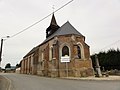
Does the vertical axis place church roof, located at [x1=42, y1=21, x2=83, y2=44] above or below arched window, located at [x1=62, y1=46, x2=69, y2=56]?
above

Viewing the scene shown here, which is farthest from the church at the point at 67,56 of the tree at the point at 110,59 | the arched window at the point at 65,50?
the tree at the point at 110,59

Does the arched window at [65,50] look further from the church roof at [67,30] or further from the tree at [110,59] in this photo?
the tree at [110,59]

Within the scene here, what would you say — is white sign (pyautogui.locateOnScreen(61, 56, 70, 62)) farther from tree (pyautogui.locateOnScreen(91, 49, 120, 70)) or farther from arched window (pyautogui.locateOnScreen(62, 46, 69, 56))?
tree (pyautogui.locateOnScreen(91, 49, 120, 70))

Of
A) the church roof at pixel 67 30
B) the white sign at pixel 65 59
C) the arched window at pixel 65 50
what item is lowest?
the white sign at pixel 65 59

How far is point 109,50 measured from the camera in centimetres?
4162

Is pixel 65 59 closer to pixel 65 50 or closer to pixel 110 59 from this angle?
pixel 65 50

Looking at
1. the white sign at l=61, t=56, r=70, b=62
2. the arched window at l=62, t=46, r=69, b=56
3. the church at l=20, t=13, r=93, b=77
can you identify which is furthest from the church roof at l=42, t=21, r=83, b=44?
the white sign at l=61, t=56, r=70, b=62

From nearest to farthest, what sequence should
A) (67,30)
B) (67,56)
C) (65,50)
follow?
(67,56)
(65,50)
(67,30)

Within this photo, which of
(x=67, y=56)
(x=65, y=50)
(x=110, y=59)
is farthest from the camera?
(x=110, y=59)

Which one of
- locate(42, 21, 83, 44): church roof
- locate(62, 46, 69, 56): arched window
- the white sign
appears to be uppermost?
locate(42, 21, 83, 44): church roof

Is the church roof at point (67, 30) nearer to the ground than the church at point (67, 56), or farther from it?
farther from it

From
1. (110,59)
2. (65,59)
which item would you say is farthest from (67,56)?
(110,59)

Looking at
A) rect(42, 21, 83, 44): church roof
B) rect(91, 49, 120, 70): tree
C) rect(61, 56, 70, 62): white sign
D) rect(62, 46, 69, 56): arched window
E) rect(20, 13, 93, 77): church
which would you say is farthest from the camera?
rect(91, 49, 120, 70): tree

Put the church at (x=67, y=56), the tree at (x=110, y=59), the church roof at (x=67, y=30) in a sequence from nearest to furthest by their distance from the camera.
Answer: the church at (x=67, y=56), the church roof at (x=67, y=30), the tree at (x=110, y=59)
